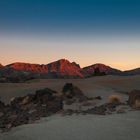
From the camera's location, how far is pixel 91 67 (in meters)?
152

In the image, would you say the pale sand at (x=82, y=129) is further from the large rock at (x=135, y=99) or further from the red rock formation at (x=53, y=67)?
the red rock formation at (x=53, y=67)

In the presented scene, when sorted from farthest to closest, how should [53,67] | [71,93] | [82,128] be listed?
[53,67] < [71,93] < [82,128]

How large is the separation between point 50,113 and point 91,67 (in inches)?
5228

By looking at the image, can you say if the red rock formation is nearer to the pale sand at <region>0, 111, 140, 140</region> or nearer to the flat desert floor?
the flat desert floor

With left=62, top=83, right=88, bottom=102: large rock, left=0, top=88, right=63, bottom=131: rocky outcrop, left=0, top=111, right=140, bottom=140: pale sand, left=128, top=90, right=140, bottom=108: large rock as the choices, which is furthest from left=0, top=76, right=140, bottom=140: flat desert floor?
left=62, top=83, right=88, bottom=102: large rock

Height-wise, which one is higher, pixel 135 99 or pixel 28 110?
pixel 135 99

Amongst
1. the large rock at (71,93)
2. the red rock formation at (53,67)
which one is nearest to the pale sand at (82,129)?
the large rock at (71,93)

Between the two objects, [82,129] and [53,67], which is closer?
[82,129]

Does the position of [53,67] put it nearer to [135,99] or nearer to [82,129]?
[135,99]

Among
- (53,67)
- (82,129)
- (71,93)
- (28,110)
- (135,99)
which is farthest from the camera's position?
(53,67)

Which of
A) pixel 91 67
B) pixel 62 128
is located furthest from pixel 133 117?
pixel 91 67

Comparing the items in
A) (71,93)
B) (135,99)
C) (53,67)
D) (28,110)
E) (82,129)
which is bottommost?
(82,129)

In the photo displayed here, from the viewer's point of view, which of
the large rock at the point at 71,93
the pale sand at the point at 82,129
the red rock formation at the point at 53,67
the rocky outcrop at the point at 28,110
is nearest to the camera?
the pale sand at the point at 82,129

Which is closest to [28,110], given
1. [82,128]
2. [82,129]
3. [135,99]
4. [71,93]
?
[135,99]
